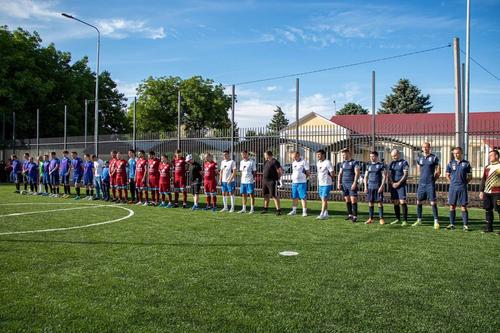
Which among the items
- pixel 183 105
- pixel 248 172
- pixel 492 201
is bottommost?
pixel 492 201

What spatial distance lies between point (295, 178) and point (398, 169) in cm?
316

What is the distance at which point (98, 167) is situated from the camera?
1839 cm

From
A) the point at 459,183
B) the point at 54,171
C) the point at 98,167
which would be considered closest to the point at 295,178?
the point at 459,183

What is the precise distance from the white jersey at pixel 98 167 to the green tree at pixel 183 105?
3104 cm

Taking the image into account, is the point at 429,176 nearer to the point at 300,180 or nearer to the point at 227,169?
the point at 300,180

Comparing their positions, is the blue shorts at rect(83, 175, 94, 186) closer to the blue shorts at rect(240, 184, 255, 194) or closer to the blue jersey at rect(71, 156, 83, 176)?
the blue jersey at rect(71, 156, 83, 176)

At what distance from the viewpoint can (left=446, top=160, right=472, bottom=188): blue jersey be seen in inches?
413

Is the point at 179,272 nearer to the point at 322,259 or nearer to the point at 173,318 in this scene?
the point at 173,318

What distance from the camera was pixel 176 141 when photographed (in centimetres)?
2286

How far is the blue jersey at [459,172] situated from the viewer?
1050cm

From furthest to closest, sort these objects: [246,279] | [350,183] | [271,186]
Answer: [271,186] < [350,183] < [246,279]

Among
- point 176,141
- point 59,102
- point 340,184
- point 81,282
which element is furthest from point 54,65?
point 81,282

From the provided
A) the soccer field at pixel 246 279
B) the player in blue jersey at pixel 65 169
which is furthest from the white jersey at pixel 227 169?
the player in blue jersey at pixel 65 169

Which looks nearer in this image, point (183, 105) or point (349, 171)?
point (349, 171)
